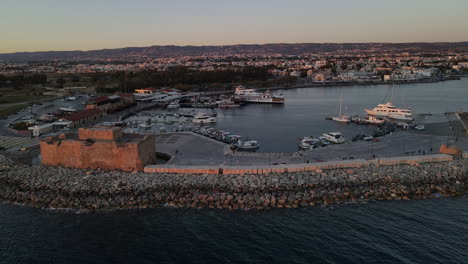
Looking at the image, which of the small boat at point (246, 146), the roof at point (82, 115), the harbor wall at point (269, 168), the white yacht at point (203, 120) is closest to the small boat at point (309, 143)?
the small boat at point (246, 146)

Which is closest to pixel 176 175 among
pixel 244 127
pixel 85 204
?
pixel 85 204

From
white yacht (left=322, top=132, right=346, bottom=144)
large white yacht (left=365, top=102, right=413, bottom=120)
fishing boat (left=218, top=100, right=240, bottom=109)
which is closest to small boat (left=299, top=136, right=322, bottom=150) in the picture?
white yacht (left=322, top=132, right=346, bottom=144)

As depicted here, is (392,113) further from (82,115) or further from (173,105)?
(82,115)

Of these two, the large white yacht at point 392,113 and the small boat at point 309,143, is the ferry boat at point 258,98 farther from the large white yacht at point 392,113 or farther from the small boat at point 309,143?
the small boat at point 309,143

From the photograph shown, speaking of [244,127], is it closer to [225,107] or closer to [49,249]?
[225,107]

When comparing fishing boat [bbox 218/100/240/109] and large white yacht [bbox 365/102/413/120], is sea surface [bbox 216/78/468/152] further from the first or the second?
large white yacht [bbox 365/102/413/120]

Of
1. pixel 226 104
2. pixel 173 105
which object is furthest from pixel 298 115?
pixel 173 105

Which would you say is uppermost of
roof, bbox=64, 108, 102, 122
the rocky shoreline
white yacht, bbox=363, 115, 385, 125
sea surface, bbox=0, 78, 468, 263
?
roof, bbox=64, 108, 102, 122

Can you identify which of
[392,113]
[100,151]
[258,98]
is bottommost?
[392,113]
